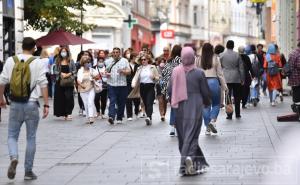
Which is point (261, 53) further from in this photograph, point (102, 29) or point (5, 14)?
point (102, 29)

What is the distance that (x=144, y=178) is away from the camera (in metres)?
12.2

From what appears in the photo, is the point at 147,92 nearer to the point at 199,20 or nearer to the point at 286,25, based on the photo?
the point at 286,25

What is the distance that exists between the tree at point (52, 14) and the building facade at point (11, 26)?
3.21 meters

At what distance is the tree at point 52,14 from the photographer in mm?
37406

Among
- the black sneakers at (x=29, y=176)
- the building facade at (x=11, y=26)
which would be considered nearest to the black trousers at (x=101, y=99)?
the building facade at (x=11, y=26)

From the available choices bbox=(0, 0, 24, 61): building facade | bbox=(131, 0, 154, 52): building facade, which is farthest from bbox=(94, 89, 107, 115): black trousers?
bbox=(131, 0, 154, 52): building facade

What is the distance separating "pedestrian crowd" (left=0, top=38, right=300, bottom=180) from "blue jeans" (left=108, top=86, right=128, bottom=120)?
0.07 feet

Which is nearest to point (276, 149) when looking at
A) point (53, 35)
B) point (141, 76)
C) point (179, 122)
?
point (179, 122)

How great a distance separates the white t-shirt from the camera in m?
22.6

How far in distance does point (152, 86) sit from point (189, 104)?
980 centimetres

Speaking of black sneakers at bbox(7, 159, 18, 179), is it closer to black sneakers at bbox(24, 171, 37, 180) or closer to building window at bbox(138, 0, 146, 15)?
black sneakers at bbox(24, 171, 37, 180)

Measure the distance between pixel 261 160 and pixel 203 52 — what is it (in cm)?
494

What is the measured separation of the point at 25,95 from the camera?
41.0 ft

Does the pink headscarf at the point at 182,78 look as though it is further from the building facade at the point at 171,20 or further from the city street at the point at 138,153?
the building facade at the point at 171,20
